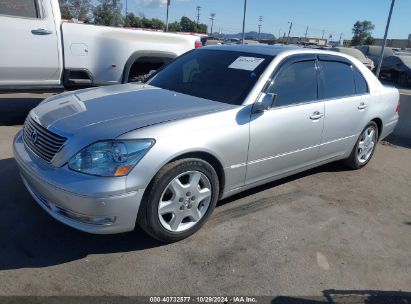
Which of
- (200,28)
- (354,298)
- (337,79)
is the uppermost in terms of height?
(337,79)

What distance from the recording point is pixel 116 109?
346 cm

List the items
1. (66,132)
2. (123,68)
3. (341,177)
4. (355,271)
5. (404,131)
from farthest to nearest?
(404,131) → (123,68) → (341,177) → (355,271) → (66,132)

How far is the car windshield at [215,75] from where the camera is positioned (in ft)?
12.9

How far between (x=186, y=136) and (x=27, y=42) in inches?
157

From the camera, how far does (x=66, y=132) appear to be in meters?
3.09

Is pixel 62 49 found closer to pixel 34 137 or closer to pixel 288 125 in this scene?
pixel 34 137

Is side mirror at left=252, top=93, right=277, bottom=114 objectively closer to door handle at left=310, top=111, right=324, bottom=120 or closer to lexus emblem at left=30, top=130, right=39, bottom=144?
door handle at left=310, top=111, right=324, bottom=120

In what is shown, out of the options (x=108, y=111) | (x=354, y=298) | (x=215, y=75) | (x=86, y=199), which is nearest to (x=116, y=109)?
(x=108, y=111)

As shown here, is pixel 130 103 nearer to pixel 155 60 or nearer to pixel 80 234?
pixel 80 234

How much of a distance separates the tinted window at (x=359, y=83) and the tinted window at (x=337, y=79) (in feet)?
0.33

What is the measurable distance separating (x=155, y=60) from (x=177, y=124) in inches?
167

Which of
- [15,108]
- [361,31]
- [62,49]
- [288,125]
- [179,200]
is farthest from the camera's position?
[361,31]

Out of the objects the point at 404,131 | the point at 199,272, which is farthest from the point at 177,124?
the point at 404,131

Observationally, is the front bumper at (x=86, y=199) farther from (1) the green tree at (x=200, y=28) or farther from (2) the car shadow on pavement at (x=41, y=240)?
(1) the green tree at (x=200, y=28)
